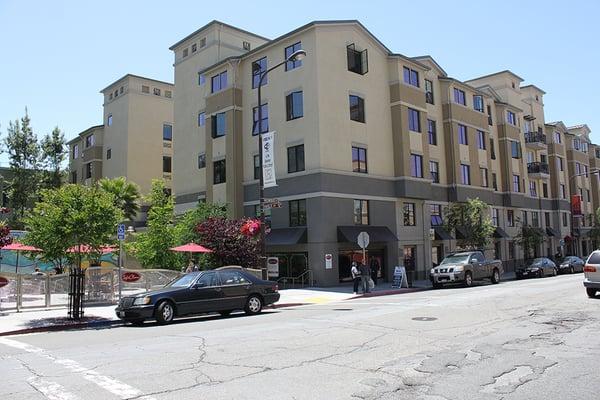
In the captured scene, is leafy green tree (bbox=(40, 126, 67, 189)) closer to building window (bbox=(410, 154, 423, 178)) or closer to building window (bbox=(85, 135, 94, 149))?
building window (bbox=(85, 135, 94, 149))

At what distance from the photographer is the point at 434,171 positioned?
125ft

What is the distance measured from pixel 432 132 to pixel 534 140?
18.6 metres

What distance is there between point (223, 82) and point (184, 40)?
8931 millimetres

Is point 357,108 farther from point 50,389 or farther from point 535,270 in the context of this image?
point 50,389

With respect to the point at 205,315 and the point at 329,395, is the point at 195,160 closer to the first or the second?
the point at 205,315

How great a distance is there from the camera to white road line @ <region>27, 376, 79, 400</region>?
6469 mm

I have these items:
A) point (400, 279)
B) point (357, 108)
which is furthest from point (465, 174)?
point (400, 279)

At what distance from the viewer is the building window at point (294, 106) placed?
30.7 meters

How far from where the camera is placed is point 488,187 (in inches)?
1679

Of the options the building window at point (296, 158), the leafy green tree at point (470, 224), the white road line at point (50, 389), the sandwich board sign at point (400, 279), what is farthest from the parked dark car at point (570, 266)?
the white road line at point (50, 389)

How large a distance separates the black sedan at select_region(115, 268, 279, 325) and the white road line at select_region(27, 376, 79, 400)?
22.0ft

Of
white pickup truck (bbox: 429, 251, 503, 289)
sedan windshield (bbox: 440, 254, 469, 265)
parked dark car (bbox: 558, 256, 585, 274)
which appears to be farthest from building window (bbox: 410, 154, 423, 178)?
parked dark car (bbox: 558, 256, 585, 274)

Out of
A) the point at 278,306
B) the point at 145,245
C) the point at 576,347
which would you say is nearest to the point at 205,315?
the point at 278,306

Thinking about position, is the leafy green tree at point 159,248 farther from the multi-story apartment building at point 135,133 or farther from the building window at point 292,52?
the multi-story apartment building at point 135,133
